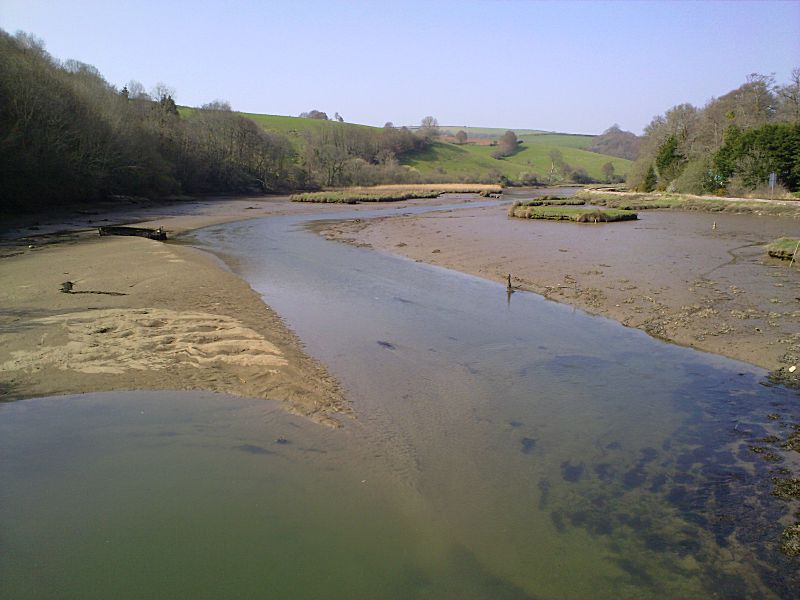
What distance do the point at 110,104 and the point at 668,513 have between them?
45717 mm

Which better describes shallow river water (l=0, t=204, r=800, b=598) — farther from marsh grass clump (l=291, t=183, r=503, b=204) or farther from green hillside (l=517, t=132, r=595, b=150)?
green hillside (l=517, t=132, r=595, b=150)

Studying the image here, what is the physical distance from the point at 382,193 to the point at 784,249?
55.9 m

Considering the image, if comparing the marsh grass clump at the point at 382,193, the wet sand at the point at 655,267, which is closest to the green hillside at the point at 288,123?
A: the marsh grass clump at the point at 382,193

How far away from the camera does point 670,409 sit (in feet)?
23.6

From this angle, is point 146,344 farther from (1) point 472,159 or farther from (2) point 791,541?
(1) point 472,159

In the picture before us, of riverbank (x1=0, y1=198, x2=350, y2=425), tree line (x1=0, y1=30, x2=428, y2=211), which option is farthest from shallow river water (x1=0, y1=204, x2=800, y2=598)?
tree line (x1=0, y1=30, x2=428, y2=211)

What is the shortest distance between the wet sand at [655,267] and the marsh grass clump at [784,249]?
326 millimetres

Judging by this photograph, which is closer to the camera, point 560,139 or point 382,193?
point 382,193

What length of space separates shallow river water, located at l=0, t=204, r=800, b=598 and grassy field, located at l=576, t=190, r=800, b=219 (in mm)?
29418

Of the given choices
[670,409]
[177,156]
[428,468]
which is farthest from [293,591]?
[177,156]

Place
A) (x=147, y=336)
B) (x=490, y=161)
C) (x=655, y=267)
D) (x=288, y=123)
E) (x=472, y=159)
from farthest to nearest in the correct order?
(x=490, y=161), (x=472, y=159), (x=288, y=123), (x=655, y=267), (x=147, y=336)

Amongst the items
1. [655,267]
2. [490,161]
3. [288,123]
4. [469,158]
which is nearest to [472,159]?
[469,158]

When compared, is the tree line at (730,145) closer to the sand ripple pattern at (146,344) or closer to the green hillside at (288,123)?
the sand ripple pattern at (146,344)

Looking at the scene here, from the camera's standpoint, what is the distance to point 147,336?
9.21 metres
